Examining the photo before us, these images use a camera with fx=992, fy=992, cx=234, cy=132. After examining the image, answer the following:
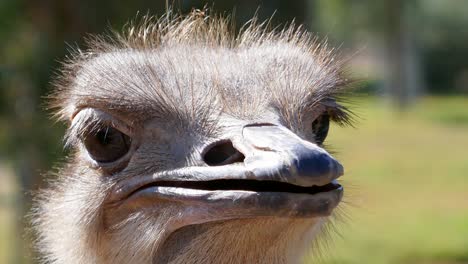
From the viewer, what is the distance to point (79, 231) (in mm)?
2738

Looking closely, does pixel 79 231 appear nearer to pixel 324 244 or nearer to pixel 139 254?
pixel 139 254

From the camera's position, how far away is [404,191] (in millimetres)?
13148

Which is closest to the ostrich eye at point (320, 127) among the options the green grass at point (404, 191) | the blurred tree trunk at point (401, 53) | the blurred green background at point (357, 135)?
the blurred green background at point (357, 135)

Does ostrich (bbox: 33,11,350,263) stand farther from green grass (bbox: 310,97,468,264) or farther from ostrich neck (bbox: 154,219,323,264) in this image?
green grass (bbox: 310,97,468,264)

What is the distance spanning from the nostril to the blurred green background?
32.1 inches

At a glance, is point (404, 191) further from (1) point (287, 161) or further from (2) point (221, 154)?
(1) point (287, 161)

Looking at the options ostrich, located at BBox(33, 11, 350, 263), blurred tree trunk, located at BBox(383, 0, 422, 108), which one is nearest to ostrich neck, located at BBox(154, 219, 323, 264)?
ostrich, located at BBox(33, 11, 350, 263)

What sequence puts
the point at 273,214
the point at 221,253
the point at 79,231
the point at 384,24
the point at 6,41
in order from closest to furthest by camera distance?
1. the point at 273,214
2. the point at 221,253
3. the point at 79,231
4. the point at 6,41
5. the point at 384,24

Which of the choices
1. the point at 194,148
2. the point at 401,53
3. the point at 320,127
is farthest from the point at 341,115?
the point at 401,53

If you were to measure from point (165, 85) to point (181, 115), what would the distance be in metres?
0.12

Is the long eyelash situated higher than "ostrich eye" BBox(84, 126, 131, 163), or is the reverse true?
the long eyelash

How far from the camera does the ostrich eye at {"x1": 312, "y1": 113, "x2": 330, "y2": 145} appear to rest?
2.78 meters

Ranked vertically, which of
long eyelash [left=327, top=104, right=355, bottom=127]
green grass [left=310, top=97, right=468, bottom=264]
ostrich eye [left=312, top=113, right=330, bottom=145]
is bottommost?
green grass [left=310, top=97, right=468, bottom=264]

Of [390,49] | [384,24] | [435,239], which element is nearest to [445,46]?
[390,49]
